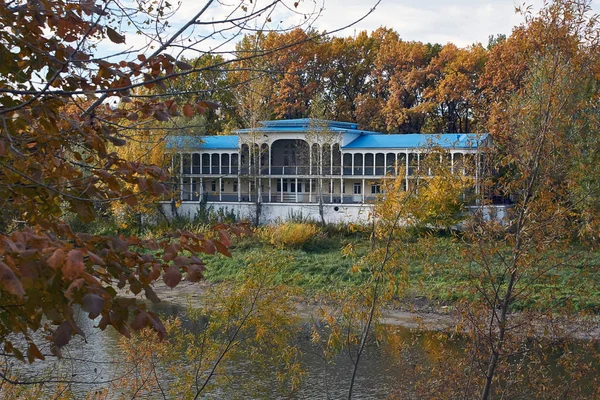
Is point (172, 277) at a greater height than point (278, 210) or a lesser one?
greater

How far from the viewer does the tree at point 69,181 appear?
8.89 ft

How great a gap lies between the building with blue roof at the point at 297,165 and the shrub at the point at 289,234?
10.7 ft

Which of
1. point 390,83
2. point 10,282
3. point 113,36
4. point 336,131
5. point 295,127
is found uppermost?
point 390,83

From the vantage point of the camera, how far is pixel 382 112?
42125mm

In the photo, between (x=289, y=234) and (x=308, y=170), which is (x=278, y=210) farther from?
(x=289, y=234)

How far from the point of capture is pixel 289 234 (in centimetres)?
2923

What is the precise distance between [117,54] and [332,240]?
1043 inches

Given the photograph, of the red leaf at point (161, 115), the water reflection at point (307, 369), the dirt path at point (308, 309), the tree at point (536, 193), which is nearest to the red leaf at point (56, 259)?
the red leaf at point (161, 115)

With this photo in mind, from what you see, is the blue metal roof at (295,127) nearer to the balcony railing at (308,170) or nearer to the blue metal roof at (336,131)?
the blue metal roof at (336,131)

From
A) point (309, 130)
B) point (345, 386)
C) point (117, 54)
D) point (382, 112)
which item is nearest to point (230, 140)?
point (309, 130)

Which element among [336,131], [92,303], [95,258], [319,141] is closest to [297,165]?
[336,131]

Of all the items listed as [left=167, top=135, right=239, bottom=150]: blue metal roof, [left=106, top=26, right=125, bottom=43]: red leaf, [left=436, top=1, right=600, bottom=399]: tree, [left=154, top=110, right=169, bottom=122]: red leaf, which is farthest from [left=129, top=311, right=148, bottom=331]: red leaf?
[left=167, top=135, right=239, bottom=150]: blue metal roof

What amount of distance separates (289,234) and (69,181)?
2552 centimetres

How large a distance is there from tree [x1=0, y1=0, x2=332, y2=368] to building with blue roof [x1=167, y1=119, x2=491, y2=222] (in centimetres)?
2924
